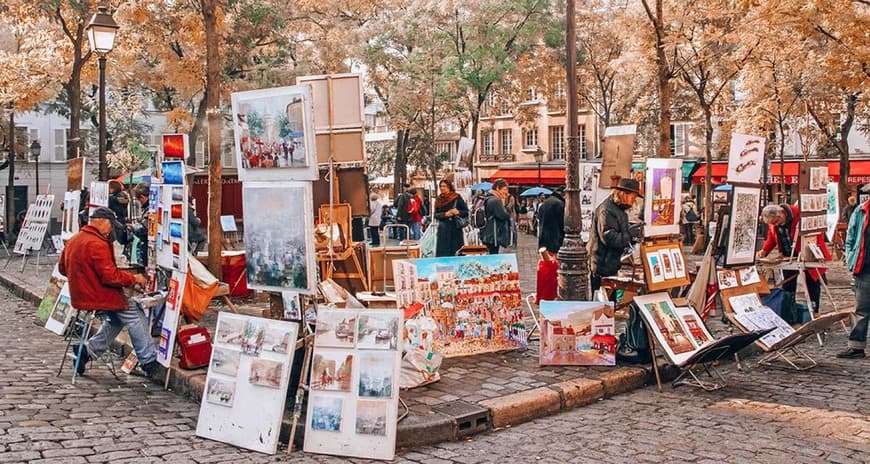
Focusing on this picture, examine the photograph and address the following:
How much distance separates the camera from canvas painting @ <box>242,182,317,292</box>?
6434mm

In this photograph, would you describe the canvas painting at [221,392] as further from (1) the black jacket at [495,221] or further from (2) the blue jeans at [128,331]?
(1) the black jacket at [495,221]

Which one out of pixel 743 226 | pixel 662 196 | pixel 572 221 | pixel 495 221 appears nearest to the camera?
pixel 662 196

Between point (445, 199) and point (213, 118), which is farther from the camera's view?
point (445, 199)

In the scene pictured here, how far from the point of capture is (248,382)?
20.5ft

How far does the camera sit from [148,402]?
300 inches

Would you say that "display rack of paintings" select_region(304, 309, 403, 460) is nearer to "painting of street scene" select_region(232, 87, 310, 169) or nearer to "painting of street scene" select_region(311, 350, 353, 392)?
"painting of street scene" select_region(311, 350, 353, 392)

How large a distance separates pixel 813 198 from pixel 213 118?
782 cm

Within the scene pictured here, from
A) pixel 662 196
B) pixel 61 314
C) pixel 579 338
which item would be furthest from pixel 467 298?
pixel 61 314

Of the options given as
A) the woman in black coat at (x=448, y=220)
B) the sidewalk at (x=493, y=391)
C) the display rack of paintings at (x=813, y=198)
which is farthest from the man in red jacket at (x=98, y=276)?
the display rack of paintings at (x=813, y=198)

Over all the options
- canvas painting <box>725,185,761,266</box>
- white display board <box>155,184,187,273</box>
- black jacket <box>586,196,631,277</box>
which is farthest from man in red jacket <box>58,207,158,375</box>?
canvas painting <box>725,185,761,266</box>

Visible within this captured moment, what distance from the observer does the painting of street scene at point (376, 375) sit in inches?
237

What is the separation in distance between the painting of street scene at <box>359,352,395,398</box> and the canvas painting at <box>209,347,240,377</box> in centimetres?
98

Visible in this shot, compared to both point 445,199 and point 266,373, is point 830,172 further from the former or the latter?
point 266,373

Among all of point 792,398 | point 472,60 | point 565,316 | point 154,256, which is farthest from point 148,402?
point 472,60
